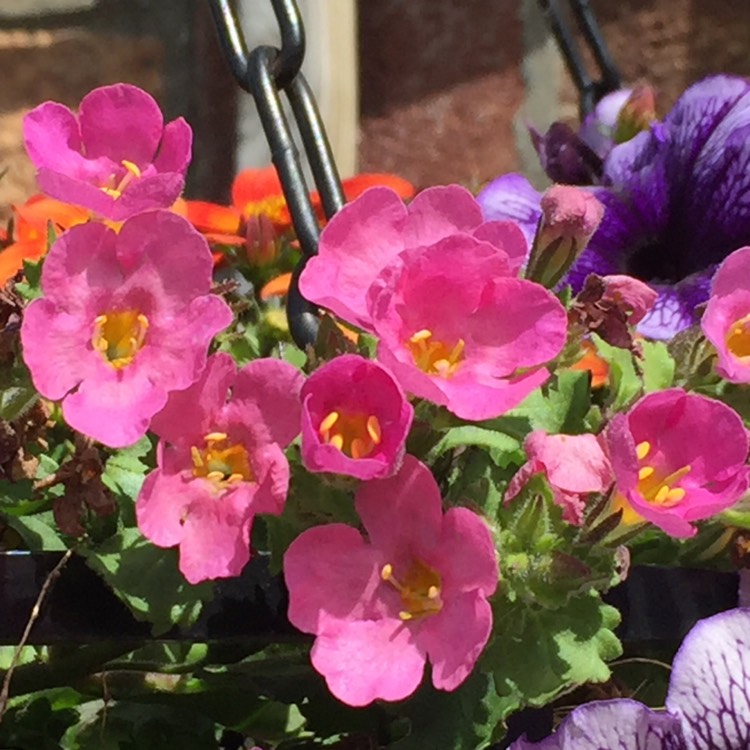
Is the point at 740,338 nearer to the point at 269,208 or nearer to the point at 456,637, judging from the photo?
the point at 456,637

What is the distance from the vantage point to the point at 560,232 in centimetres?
29

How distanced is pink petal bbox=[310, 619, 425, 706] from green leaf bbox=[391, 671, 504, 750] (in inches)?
2.1

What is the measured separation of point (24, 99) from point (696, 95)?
65cm

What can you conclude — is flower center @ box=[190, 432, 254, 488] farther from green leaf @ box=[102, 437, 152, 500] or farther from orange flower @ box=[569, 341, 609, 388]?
orange flower @ box=[569, 341, 609, 388]

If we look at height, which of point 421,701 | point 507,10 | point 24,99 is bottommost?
point 421,701

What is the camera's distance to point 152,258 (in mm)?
244

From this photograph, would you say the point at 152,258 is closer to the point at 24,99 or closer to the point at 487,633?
the point at 487,633

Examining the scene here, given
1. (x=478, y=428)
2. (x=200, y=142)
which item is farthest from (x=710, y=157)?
(x=200, y=142)

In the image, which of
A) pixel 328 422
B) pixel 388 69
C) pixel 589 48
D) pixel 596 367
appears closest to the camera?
pixel 328 422

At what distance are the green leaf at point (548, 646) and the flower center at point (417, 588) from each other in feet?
0.08

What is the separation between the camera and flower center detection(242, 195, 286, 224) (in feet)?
1.58

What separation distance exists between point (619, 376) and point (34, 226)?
0.26 meters

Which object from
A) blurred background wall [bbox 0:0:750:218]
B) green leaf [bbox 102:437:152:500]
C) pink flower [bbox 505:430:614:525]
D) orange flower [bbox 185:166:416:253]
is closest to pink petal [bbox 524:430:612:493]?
pink flower [bbox 505:430:614:525]

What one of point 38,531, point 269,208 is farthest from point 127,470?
point 269,208
